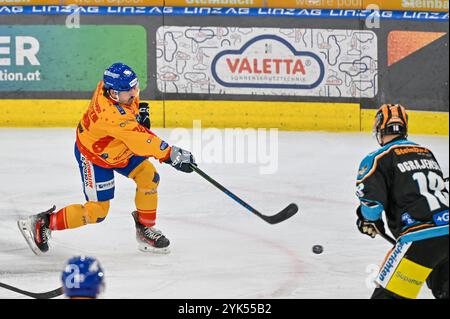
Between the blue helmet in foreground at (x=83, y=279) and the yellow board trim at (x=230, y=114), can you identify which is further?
the yellow board trim at (x=230, y=114)

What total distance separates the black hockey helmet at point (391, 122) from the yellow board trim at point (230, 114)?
505cm

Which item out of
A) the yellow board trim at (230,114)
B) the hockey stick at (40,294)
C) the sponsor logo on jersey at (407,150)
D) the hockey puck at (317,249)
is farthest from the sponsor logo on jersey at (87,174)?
the yellow board trim at (230,114)

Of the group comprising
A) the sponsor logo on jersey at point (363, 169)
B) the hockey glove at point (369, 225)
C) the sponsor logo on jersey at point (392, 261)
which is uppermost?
the sponsor logo on jersey at point (363, 169)

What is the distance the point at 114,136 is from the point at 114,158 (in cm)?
18

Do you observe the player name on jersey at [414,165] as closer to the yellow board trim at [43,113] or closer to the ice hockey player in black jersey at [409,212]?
the ice hockey player in black jersey at [409,212]

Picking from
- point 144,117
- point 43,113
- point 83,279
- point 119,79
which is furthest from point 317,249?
point 43,113

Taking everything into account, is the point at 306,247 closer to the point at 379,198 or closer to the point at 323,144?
the point at 379,198

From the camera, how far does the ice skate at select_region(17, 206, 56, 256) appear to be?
605 centimetres

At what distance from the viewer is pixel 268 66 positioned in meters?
9.61

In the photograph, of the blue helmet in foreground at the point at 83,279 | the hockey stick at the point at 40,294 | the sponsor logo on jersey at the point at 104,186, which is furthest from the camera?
the sponsor logo on jersey at the point at 104,186

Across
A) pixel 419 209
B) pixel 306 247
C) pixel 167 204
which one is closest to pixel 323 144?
pixel 167 204

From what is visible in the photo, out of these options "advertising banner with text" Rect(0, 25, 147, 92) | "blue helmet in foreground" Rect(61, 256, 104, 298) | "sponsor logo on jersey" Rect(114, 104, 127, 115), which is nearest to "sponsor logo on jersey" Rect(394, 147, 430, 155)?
"blue helmet in foreground" Rect(61, 256, 104, 298)

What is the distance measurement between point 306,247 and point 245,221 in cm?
73

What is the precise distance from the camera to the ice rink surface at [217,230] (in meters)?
5.60
